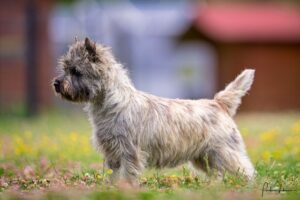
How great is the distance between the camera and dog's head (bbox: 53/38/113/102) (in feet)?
29.6

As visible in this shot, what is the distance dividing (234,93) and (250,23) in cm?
1970

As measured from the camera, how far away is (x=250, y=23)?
29328 millimetres

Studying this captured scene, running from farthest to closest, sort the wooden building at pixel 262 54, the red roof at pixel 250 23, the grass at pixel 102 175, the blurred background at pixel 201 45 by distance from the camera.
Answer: the red roof at pixel 250 23
the wooden building at pixel 262 54
the blurred background at pixel 201 45
the grass at pixel 102 175

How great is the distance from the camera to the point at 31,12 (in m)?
23.2

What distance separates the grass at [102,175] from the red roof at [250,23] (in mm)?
13808

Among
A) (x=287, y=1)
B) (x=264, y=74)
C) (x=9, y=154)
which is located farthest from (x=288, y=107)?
(x=9, y=154)

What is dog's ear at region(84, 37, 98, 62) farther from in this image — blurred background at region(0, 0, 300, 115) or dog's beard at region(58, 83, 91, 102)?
blurred background at region(0, 0, 300, 115)

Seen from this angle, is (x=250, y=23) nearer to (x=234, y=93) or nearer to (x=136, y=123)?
(x=234, y=93)

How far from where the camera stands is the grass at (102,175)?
7500 mm

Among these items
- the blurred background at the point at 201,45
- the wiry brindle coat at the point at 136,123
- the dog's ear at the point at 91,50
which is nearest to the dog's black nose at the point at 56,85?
the wiry brindle coat at the point at 136,123

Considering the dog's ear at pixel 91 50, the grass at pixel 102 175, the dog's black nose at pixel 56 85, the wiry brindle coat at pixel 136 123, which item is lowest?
the grass at pixel 102 175

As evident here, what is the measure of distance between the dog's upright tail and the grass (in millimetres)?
756

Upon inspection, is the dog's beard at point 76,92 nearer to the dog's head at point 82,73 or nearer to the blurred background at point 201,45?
the dog's head at point 82,73

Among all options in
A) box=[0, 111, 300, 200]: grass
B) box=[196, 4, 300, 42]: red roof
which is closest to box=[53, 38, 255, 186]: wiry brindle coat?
→ box=[0, 111, 300, 200]: grass
